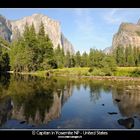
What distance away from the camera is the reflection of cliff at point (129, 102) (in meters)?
5.97

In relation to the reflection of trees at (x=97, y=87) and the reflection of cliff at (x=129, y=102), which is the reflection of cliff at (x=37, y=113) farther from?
the reflection of trees at (x=97, y=87)

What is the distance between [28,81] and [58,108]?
Answer: 4.27 m

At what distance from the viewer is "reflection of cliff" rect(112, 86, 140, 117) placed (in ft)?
19.6

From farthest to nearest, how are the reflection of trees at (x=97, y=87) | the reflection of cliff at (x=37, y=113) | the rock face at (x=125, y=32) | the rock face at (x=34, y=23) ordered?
the reflection of trees at (x=97, y=87)
the reflection of cliff at (x=37, y=113)
the rock face at (x=125, y=32)
the rock face at (x=34, y=23)

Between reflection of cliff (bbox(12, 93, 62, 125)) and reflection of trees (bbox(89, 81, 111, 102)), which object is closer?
reflection of cliff (bbox(12, 93, 62, 125))

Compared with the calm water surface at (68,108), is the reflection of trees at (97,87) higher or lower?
higher

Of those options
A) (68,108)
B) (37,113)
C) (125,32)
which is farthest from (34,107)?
(125,32)

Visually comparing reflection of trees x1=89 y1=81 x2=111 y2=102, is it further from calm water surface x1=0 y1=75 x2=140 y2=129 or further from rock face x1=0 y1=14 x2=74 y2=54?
rock face x1=0 y1=14 x2=74 y2=54

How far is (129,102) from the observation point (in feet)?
23.7

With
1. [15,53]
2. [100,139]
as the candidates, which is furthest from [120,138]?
[15,53]
